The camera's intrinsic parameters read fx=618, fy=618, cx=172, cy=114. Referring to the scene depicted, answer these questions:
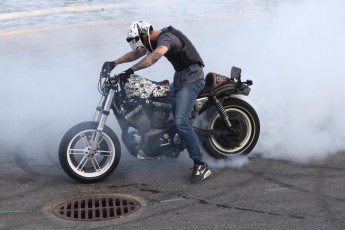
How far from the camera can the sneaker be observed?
19.0ft

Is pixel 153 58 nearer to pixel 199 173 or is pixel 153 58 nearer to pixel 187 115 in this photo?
pixel 187 115

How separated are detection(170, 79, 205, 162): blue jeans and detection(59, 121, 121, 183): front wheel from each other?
63 centimetres

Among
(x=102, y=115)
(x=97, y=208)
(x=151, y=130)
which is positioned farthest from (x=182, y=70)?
(x=97, y=208)

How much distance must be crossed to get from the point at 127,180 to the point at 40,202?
91 centimetres

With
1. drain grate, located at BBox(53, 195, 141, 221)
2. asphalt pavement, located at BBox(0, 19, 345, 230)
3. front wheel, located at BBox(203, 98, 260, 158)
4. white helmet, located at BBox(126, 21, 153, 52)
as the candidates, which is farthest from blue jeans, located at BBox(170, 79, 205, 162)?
drain grate, located at BBox(53, 195, 141, 221)

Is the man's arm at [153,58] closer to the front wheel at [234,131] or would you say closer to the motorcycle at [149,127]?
the motorcycle at [149,127]

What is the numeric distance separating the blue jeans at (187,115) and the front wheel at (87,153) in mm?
631

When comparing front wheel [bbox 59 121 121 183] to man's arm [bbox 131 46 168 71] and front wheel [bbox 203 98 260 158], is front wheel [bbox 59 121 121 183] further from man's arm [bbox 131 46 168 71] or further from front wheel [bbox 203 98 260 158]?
front wheel [bbox 203 98 260 158]

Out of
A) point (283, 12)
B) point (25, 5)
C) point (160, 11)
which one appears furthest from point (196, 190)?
point (25, 5)

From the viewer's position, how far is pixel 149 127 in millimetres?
5984

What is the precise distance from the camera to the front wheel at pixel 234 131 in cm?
636

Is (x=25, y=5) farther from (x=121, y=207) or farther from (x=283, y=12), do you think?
(x=121, y=207)

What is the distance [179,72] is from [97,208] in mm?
1594

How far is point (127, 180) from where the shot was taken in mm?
5914
